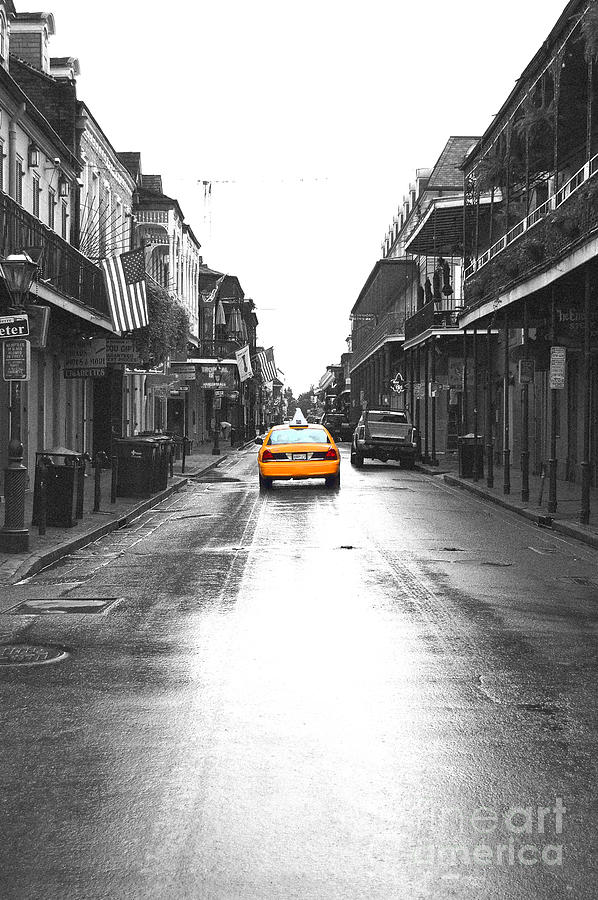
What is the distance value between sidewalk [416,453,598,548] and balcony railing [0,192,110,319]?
8.26 m

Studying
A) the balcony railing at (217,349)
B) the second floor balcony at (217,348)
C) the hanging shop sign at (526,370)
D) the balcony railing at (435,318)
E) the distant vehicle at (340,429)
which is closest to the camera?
the hanging shop sign at (526,370)

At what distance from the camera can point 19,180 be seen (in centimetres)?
2295

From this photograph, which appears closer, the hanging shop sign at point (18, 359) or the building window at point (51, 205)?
the hanging shop sign at point (18, 359)

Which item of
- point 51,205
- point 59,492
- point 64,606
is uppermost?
point 51,205

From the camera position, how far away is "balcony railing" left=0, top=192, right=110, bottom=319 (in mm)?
17469

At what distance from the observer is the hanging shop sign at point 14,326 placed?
12180mm

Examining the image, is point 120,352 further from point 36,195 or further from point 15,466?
point 15,466

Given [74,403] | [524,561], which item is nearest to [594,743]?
[524,561]

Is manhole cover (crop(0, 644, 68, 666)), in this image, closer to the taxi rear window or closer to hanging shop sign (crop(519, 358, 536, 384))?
hanging shop sign (crop(519, 358, 536, 384))

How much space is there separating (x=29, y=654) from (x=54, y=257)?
49.8 feet

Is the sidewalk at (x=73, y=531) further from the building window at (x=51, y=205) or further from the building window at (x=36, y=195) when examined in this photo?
the building window at (x=51, y=205)

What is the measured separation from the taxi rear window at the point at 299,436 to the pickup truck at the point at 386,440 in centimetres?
934

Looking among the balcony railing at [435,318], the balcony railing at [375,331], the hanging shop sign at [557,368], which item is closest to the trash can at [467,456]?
the hanging shop sign at [557,368]

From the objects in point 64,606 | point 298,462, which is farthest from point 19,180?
point 64,606
